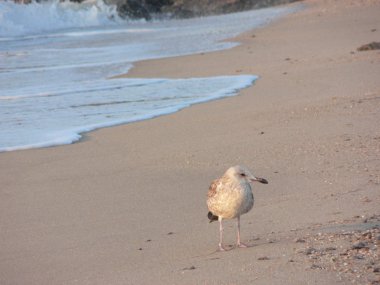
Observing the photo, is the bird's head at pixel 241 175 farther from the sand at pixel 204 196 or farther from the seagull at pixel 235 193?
the sand at pixel 204 196

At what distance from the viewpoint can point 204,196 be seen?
716cm

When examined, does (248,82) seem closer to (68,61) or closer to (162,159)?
(162,159)

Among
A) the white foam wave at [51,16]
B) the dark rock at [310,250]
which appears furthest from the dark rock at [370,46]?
the white foam wave at [51,16]

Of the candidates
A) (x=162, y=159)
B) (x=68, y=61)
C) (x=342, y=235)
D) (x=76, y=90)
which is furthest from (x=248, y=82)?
(x=342, y=235)

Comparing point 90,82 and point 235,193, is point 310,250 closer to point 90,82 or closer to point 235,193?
point 235,193

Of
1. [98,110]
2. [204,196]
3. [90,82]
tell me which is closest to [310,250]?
[204,196]

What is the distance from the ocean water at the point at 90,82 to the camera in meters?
11.1

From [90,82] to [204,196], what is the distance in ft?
28.5

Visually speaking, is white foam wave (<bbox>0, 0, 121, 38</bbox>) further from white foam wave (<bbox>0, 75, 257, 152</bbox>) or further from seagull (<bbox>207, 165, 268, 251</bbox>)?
seagull (<bbox>207, 165, 268, 251</bbox>)

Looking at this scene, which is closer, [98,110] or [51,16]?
[98,110]

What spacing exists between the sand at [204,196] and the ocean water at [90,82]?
2.29ft

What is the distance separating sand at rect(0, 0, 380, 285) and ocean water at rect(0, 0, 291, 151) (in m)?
0.70

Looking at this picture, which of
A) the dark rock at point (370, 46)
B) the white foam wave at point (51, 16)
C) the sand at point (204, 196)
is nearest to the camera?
the sand at point (204, 196)

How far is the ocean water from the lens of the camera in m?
11.1
